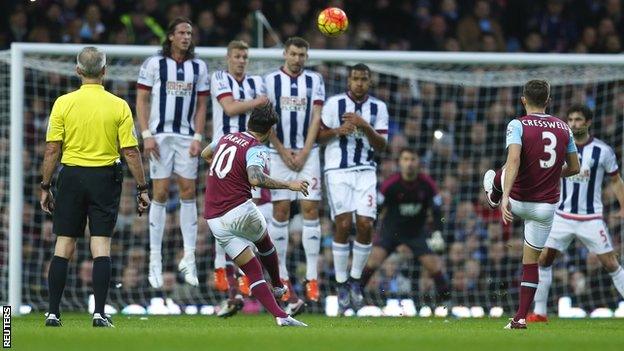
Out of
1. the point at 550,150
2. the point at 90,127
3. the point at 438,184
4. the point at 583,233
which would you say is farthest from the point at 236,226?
the point at 438,184

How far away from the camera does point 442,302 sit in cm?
1585

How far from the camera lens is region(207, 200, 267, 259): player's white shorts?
11125 millimetres

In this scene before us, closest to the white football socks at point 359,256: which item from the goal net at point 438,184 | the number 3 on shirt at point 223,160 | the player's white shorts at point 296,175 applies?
the player's white shorts at point 296,175

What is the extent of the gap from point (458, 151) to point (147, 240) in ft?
14.2

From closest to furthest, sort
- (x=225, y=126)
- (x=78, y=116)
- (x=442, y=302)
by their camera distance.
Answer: (x=78, y=116) < (x=225, y=126) < (x=442, y=302)

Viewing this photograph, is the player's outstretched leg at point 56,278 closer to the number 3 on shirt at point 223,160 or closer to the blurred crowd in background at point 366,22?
the number 3 on shirt at point 223,160

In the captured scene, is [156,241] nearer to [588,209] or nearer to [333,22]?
[333,22]

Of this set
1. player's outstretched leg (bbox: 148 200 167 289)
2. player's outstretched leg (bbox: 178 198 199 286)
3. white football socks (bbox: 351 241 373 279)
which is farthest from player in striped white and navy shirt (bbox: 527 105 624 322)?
player's outstretched leg (bbox: 148 200 167 289)

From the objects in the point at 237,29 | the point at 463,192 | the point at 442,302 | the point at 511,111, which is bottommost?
the point at 442,302

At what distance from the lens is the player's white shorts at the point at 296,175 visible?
1345 centimetres

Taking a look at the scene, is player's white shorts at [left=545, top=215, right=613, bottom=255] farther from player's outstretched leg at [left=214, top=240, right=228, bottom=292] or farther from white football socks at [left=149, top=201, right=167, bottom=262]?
white football socks at [left=149, top=201, right=167, bottom=262]

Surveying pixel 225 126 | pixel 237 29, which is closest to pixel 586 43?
pixel 237 29

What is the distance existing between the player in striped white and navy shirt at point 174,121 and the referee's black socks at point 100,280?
2.76 meters

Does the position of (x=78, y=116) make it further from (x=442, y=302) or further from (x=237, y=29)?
(x=237, y=29)
